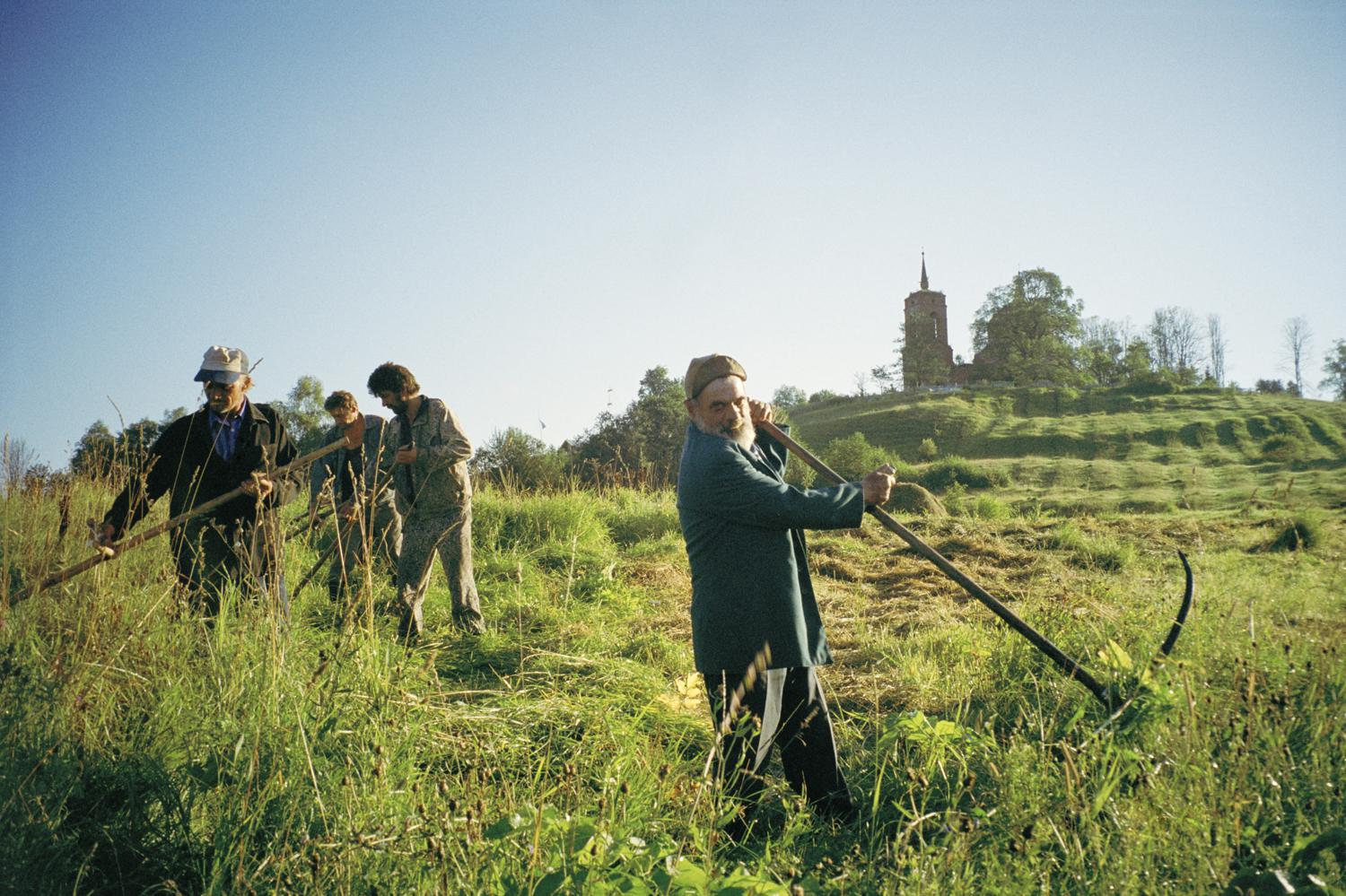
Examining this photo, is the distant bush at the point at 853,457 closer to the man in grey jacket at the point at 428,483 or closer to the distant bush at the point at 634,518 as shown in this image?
the distant bush at the point at 634,518

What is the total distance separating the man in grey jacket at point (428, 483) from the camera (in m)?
5.30

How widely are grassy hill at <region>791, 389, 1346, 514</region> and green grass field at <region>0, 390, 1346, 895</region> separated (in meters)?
10.4

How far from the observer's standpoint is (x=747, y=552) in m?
2.87

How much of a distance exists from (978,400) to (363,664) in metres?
41.6

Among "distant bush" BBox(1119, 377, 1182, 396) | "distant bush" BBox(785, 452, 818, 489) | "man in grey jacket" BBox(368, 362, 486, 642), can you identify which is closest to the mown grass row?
"distant bush" BBox(1119, 377, 1182, 396)

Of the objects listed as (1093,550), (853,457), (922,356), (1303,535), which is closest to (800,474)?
(853,457)

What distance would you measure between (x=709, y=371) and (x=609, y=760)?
163 centimetres

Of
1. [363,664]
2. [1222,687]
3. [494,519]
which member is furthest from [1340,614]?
[494,519]

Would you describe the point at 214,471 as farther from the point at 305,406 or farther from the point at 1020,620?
the point at 305,406

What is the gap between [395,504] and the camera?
6027 millimetres

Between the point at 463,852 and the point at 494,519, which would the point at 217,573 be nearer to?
the point at 463,852

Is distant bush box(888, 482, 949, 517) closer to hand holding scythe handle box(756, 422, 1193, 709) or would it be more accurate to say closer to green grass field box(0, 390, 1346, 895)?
green grass field box(0, 390, 1346, 895)

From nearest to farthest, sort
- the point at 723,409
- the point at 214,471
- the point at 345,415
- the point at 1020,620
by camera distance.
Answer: the point at 723,409 < the point at 1020,620 < the point at 214,471 < the point at 345,415

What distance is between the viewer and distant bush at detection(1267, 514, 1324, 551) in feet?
26.3
